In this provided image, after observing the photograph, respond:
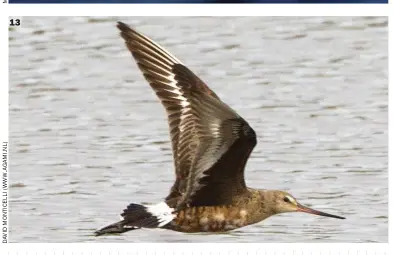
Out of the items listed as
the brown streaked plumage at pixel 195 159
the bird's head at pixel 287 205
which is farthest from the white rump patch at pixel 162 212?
the bird's head at pixel 287 205

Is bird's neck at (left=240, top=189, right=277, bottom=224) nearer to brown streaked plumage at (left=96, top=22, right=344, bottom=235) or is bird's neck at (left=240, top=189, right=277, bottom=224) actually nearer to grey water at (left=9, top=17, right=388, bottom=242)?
brown streaked plumage at (left=96, top=22, right=344, bottom=235)

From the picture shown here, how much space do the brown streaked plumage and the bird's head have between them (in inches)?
4.3

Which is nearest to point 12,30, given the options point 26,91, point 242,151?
point 26,91

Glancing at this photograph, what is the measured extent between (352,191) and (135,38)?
81.7 inches

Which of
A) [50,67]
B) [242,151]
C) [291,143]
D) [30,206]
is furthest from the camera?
[50,67]

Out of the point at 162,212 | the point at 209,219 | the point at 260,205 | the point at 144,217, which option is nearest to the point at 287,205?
the point at 260,205

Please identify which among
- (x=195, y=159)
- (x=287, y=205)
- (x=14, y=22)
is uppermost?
(x=14, y=22)

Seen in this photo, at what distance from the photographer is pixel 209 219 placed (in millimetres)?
7766

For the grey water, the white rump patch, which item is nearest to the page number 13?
the grey water

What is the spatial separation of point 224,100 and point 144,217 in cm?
211

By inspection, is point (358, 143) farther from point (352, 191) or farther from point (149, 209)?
point (149, 209)

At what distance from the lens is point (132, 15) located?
29.1 feet

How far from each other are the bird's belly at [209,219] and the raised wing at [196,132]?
0.06m

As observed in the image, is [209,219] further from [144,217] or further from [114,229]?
[114,229]
